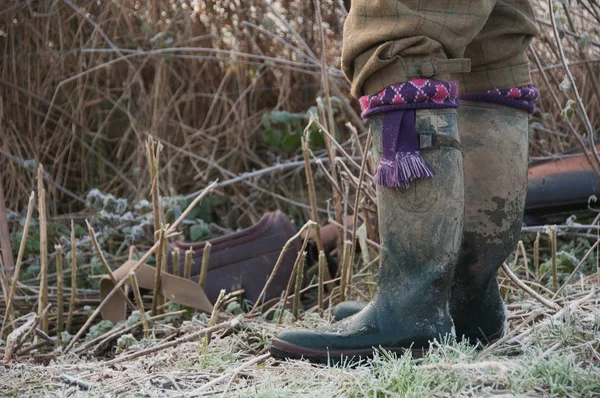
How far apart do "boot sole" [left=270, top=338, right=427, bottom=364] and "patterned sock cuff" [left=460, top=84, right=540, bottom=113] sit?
584 millimetres

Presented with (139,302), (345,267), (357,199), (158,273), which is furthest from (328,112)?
(139,302)

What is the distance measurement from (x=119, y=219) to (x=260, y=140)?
3.41ft

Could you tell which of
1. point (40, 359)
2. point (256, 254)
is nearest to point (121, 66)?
point (256, 254)

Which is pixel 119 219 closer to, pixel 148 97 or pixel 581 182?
pixel 148 97

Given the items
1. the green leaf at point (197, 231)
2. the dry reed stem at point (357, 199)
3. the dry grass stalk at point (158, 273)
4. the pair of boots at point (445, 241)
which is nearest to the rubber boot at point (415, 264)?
the pair of boots at point (445, 241)

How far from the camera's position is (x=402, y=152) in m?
1.56

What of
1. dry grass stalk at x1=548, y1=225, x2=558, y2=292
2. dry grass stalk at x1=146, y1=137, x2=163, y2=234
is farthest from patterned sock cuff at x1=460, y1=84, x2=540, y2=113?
dry grass stalk at x1=146, y1=137, x2=163, y2=234

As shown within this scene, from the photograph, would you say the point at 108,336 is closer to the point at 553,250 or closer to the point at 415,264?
the point at 415,264

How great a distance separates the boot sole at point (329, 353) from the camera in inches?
63.1

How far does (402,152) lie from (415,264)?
24cm

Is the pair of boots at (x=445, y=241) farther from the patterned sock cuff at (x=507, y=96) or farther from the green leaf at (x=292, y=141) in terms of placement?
the green leaf at (x=292, y=141)

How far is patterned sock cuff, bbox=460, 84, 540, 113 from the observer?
175 centimetres

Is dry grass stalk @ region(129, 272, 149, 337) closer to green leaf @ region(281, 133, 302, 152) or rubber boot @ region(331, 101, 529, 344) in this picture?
rubber boot @ region(331, 101, 529, 344)

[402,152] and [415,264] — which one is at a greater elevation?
[402,152]
